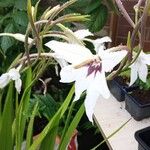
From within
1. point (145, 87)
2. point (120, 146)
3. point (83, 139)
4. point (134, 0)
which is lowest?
point (83, 139)

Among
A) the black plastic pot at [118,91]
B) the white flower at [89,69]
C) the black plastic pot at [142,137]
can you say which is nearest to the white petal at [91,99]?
the white flower at [89,69]

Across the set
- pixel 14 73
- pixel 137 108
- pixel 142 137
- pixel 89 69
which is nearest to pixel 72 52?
pixel 89 69

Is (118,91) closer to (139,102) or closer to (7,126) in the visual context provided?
(139,102)

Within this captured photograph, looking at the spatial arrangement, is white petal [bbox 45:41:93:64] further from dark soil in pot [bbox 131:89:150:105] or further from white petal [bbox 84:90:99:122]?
dark soil in pot [bbox 131:89:150:105]

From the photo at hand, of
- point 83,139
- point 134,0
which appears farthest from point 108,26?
point 83,139

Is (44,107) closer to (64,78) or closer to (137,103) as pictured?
(137,103)

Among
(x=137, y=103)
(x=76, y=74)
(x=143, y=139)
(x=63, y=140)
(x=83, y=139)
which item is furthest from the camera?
(x=83, y=139)
